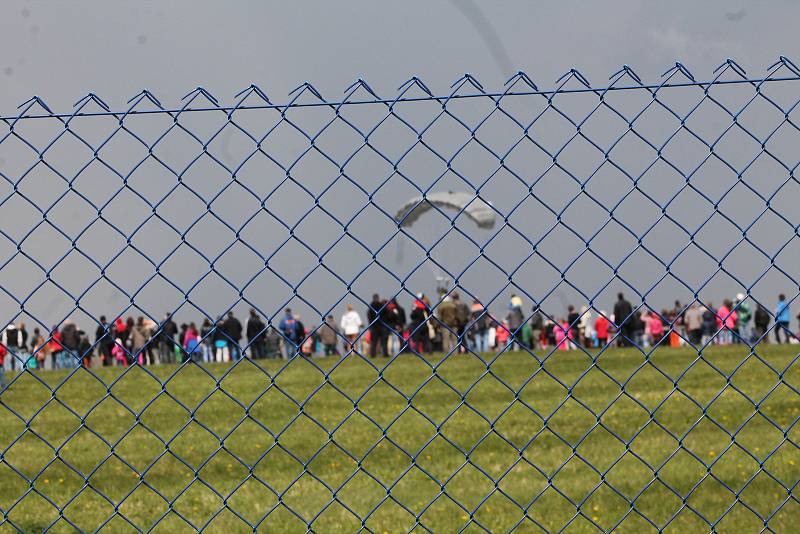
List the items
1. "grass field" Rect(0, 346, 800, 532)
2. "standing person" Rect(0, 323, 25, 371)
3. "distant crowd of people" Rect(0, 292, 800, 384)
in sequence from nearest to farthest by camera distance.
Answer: "standing person" Rect(0, 323, 25, 371) → "grass field" Rect(0, 346, 800, 532) → "distant crowd of people" Rect(0, 292, 800, 384)

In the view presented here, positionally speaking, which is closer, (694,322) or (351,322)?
(351,322)

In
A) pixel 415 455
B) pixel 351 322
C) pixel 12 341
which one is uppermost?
pixel 351 322

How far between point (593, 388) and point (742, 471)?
890 centimetres

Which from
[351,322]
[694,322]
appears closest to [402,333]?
[351,322]

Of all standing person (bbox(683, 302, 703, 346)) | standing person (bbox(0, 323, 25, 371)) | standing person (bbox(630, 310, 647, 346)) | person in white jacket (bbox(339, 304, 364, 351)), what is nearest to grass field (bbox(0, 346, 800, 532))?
standing person (bbox(0, 323, 25, 371))

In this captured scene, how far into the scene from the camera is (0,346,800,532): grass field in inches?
209

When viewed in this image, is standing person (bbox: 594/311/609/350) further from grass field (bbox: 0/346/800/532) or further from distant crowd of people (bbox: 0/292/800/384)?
grass field (bbox: 0/346/800/532)

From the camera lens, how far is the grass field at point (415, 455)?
531 cm

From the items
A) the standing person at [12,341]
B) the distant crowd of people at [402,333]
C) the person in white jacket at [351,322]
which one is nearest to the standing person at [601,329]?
the distant crowd of people at [402,333]

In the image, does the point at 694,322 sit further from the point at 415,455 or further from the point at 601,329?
the point at 415,455

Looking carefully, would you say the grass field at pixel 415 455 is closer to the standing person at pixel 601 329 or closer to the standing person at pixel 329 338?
the standing person at pixel 329 338

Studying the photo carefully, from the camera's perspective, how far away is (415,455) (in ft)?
20.7

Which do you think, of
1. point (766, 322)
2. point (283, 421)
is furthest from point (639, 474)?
point (766, 322)

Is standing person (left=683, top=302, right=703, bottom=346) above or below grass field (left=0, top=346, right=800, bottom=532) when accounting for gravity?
above
